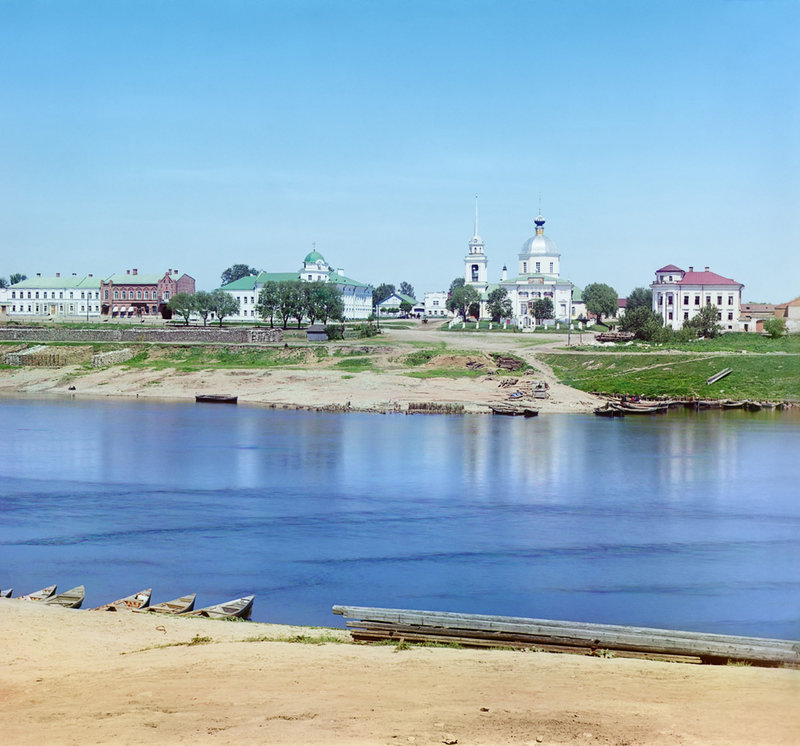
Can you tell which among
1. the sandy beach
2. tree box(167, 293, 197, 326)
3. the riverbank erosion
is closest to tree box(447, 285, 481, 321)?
tree box(167, 293, 197, 326)

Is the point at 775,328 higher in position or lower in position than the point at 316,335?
higher

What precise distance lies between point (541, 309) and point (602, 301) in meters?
10.8

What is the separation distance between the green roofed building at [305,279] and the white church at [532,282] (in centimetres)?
1856

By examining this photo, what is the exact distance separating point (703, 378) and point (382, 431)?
27989 mm

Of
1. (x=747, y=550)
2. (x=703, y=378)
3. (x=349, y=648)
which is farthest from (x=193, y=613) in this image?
(x=703, y=378)

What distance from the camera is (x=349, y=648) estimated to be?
55.0 feet

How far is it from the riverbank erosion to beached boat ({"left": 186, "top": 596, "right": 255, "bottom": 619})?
6.72ft

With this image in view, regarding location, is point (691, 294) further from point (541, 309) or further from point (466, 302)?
point (466, 302)

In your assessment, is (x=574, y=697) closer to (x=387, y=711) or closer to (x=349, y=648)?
(x=387, y=711)

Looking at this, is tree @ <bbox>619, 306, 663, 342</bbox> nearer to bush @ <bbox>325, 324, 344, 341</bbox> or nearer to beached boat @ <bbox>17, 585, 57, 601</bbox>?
bush @ <bbox>325, 324, 344, 341</bbox>

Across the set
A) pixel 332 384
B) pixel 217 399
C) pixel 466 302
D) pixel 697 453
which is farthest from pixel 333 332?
pixel 697 453

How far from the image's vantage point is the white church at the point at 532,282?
140250mm

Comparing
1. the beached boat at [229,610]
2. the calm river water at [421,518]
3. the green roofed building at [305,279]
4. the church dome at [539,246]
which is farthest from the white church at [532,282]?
the beached boat at [229,610]

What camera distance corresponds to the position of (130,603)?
816 inches
